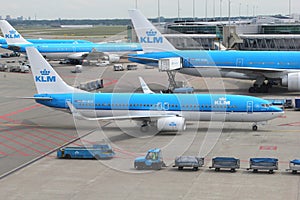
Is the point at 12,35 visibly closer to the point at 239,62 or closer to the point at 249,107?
the point at 239,62

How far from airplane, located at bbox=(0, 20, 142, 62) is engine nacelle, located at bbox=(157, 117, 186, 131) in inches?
2588

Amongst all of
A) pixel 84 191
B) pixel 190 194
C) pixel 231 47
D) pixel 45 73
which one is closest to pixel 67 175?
pixel 84 191

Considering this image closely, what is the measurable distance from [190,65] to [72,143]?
97.2 ft

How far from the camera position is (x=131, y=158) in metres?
38.4

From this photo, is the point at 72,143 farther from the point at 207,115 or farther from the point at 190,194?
the point at 190,194

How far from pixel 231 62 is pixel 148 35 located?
11.4m

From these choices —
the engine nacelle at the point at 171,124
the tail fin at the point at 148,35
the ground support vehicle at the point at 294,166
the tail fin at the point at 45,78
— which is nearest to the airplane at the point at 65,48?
the tail fin at the point at 148,35

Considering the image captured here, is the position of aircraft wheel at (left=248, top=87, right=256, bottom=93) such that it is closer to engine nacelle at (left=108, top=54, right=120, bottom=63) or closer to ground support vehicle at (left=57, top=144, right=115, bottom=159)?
ground support vehicle at (left=57, top=144, right=115, bottom=159)

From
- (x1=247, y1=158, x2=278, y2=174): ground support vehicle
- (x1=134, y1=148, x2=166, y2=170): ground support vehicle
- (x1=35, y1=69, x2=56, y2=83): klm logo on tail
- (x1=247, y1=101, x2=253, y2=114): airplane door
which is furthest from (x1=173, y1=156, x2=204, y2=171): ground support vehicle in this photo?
(x1=35, y1=69, x2=56, y2=83): klm logo on tail

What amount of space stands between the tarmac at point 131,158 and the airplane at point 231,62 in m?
10.9

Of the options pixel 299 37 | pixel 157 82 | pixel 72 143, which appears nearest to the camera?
pixel 72 143

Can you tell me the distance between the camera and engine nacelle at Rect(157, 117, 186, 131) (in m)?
44.3

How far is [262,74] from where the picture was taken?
67000mm

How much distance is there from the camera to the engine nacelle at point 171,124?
44.3 m
